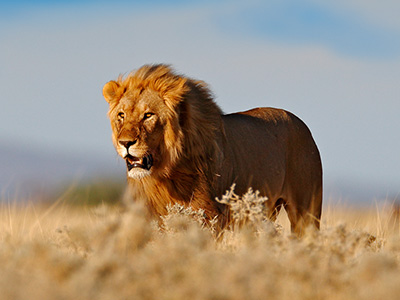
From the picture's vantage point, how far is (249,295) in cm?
328

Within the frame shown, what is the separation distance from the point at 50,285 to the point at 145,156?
2509mm

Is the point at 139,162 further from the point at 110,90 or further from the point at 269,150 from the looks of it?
the point at 269,150

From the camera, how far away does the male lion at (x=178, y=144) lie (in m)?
5.86

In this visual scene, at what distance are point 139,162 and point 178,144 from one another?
0.38m

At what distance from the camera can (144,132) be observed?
5.80m

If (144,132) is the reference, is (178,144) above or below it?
below

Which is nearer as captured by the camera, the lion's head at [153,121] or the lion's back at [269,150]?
the lion's head at [153,121]

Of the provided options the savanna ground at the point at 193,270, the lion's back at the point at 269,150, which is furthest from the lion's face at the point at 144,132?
the savanna ground at the point at 193,270

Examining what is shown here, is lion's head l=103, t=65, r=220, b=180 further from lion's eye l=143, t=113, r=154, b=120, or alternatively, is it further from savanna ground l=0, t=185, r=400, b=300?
savanna ground l=0, t=185, r=400, b=300

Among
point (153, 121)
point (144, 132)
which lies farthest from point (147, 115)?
point (144, 132)

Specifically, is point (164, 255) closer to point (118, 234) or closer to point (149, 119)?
point (118, 234)

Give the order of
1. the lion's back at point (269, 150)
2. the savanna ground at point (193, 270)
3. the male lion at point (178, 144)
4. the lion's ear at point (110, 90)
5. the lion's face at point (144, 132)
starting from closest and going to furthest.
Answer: the savanna ground at point (193, 270) < the lion's face at point (144, 132) < the male lion at point (178, 144) < the lion's ear at point (110, 90) < the lion's back at point (269, 150)

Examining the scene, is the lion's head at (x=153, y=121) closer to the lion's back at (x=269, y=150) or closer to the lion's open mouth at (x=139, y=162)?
the lion's open mouth at (x=139, y=162)

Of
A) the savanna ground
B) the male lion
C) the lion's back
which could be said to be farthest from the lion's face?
the savanna ground
